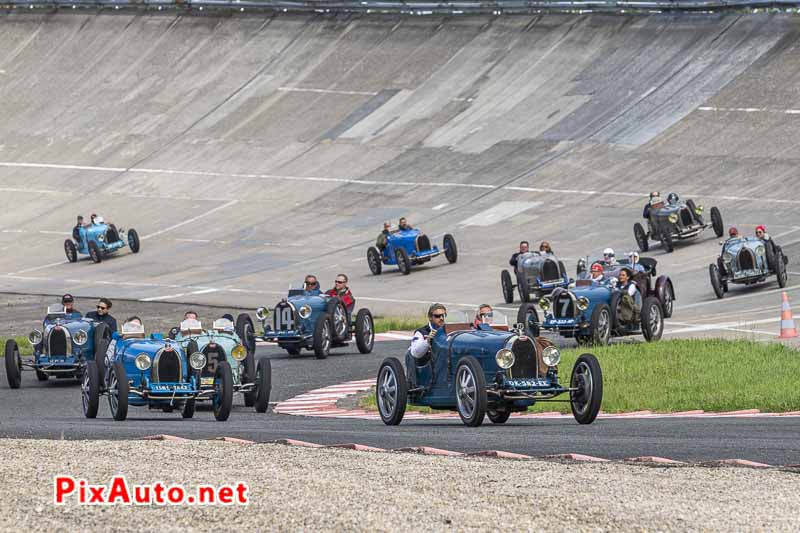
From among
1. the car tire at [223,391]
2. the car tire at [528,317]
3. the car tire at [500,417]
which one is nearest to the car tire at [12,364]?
the car tire at [223,391]

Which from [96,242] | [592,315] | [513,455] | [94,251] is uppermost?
[96,242]

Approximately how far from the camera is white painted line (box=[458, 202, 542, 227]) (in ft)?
187

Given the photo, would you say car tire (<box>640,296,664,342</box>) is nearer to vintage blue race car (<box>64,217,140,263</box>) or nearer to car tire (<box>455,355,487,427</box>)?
car tire (<box>455,355,487,427</box>)

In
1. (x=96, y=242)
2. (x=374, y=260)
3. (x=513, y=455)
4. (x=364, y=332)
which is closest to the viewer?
(x=513, y=455)

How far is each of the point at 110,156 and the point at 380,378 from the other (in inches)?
2170

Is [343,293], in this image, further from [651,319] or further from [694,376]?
[694,376]

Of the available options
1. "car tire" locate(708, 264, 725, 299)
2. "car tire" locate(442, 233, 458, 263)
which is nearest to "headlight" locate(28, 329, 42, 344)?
"car tire" locate(708, 264, 725, 299)

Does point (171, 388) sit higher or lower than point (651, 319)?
lower

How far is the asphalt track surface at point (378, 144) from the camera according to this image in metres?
52.1

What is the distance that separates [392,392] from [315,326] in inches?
453

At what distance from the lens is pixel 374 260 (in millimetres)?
49969

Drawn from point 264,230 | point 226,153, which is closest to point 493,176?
point 264,230

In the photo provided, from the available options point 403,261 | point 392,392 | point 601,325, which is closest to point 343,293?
point 601,325

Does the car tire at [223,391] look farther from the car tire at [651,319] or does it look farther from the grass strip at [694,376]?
the car tire at [651,319]
